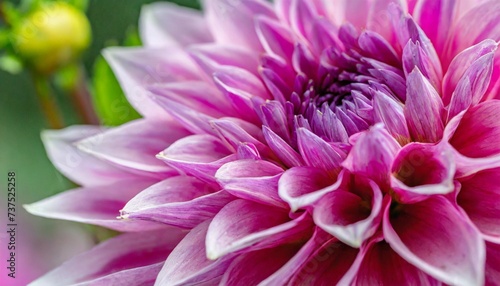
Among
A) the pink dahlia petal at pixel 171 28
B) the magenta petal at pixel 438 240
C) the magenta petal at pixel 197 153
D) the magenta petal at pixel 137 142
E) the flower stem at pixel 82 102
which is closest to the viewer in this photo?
the magenta petal at pixel 438 240

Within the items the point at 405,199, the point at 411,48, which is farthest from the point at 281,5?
the point at 405,199

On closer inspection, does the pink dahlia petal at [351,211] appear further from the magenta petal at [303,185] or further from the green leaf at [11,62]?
the green leaf at [11,62]

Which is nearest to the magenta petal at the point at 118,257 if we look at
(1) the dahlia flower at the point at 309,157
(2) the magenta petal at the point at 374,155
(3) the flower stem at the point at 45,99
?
(1) the dahlia flower at the point at 309,157

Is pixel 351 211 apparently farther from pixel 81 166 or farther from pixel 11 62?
pixel 11 62

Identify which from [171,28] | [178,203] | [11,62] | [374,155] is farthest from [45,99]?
[374,155]

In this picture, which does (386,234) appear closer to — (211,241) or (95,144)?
(211,241)

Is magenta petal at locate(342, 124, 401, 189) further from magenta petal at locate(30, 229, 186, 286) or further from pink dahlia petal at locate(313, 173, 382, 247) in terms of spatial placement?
magenta petal at locate(30, 229, 186, 286)

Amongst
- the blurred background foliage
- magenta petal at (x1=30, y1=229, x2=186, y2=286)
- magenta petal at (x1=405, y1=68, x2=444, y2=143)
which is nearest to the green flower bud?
the blurred background foliage
